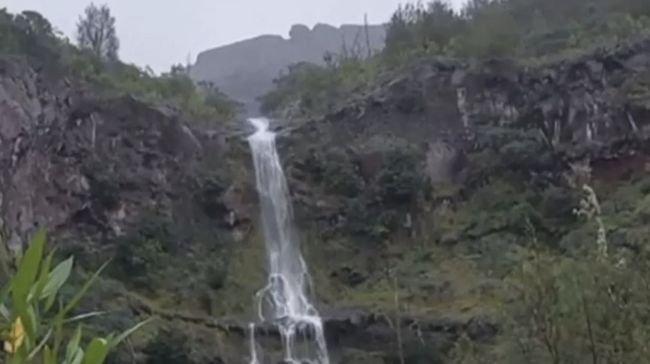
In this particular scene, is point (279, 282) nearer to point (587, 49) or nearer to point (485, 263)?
point (485, 263)

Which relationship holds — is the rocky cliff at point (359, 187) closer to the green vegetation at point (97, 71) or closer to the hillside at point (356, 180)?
the hillside at point (356, 180)

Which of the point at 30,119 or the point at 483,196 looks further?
the point at 483,196

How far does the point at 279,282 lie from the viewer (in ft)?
56.5

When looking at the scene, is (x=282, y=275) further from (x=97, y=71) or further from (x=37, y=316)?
(x=37, y=316)

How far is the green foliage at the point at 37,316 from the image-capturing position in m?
0.66

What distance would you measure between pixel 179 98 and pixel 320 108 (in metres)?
3.21

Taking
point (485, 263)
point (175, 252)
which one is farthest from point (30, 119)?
point (485, 263)

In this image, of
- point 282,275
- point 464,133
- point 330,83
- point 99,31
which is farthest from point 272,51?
point 282,275

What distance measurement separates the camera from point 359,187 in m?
18.5

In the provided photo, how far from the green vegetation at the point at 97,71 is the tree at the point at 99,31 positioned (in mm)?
4860

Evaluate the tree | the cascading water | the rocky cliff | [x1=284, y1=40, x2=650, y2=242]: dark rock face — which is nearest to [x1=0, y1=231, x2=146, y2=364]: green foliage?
the rocky cliff

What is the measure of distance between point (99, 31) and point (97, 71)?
972 cm

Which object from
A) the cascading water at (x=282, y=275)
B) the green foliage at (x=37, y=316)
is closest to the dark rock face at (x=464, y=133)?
the cascading water at (x=282, y=275)

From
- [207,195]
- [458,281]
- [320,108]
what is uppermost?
[320,108]
